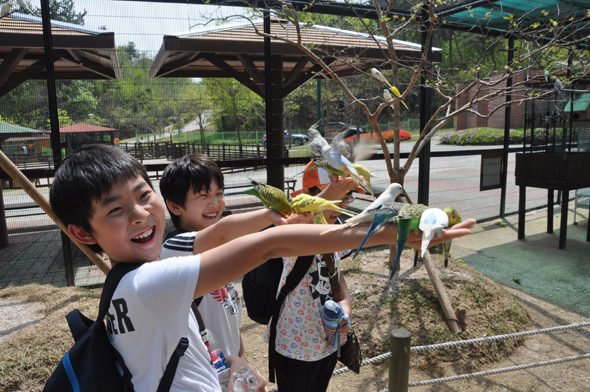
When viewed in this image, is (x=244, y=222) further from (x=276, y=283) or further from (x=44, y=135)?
(x=44, y=135)

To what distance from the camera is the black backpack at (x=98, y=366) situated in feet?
2.93

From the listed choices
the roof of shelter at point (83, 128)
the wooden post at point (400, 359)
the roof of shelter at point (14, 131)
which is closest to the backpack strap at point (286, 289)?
the wooden post at point (400, 359)

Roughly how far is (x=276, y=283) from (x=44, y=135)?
13.0ft

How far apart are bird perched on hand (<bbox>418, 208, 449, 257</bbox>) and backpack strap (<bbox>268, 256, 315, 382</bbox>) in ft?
3.05

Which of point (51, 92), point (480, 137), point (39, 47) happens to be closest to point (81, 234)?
point (51, 92)

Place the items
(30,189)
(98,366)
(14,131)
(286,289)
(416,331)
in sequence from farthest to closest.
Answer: (14,131) < (416,331) < (30,189) < (286,289) < (98,366)

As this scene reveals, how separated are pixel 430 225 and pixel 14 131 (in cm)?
503

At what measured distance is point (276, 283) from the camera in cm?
205

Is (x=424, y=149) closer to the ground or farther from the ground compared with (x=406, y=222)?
farther from the ground

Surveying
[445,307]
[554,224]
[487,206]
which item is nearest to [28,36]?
[445,307]

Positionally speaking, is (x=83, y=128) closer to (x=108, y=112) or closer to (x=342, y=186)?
(x=108, y=112)

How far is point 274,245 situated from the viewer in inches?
39.1

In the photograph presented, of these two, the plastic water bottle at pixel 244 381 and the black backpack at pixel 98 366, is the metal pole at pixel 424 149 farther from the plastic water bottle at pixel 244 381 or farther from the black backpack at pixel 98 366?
the black backpack at pixel 98 366

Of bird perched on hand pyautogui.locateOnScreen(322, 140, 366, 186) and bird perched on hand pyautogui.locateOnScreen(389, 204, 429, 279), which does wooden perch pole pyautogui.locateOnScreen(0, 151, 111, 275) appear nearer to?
bird perched on hand pyautogui.locateOnScreen(322, 140, 366, 186)
